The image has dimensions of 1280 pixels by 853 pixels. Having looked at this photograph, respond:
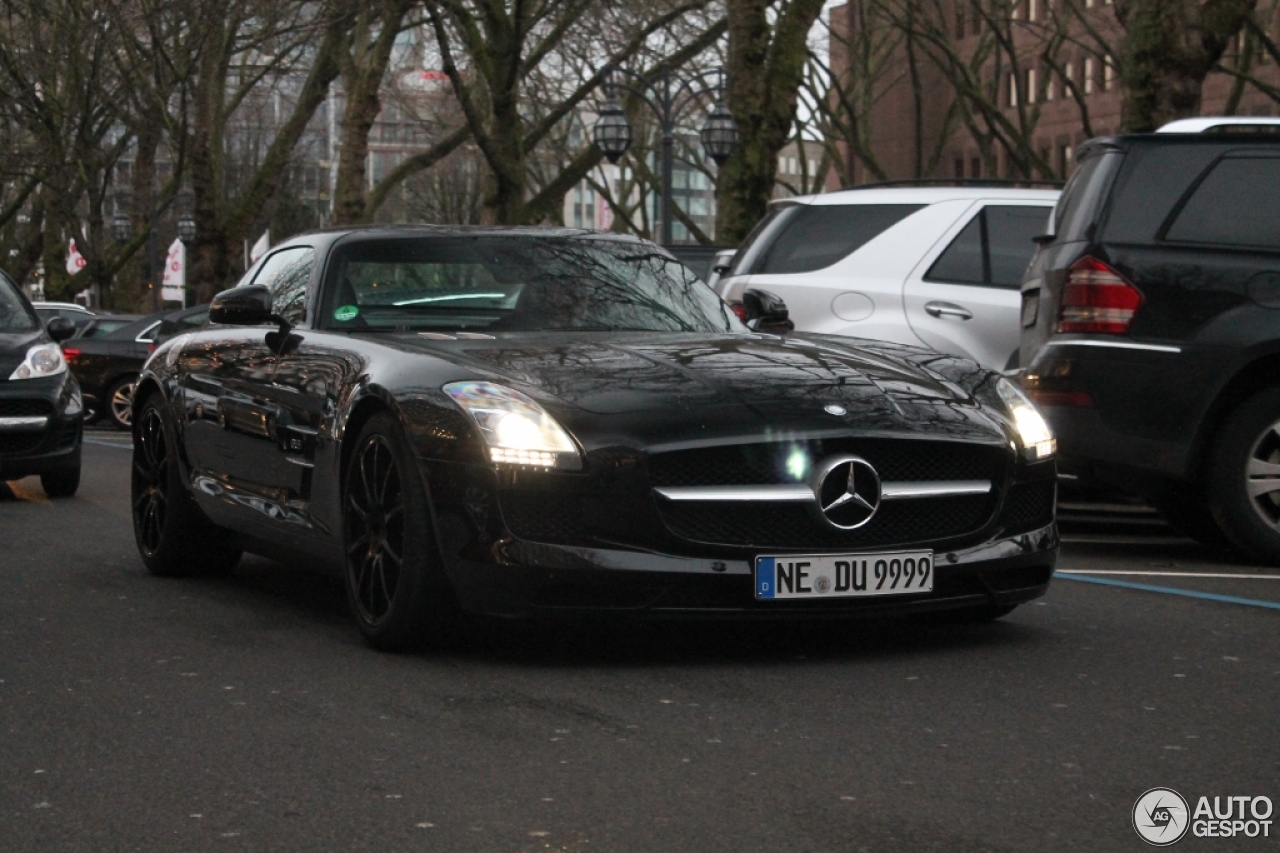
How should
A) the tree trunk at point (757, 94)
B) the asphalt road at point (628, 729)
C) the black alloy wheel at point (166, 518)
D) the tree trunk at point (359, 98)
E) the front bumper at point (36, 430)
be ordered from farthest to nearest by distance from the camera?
the tree trunk at point (359, 98)
the tree trunk at point (757, 94)
the front bumper at point (36, 430)
the black alloy wheel at point (166, 518)
the asphalt road at point (628, 729)

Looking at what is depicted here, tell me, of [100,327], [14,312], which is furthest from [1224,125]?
[100,327]

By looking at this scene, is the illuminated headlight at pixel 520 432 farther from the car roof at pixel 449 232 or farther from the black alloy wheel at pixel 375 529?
the car roof at pixel 449 232

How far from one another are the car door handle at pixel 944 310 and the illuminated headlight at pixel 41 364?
5491 millimetres

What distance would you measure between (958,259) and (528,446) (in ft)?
21.3

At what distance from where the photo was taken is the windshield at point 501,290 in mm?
7629

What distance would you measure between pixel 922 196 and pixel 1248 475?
12.5ft

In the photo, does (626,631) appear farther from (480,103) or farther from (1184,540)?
(480,103)

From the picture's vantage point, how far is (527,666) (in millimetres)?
6352

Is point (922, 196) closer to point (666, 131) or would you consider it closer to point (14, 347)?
point (14, 347)

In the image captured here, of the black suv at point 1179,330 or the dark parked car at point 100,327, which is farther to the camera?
the dark parked car at point 100,327

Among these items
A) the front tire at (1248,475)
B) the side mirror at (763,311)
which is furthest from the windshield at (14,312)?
the front tire at (1248,475)

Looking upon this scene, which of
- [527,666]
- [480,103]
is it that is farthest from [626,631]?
[480,103]

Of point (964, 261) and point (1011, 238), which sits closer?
point (964, 261)

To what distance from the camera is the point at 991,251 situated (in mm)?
12266
